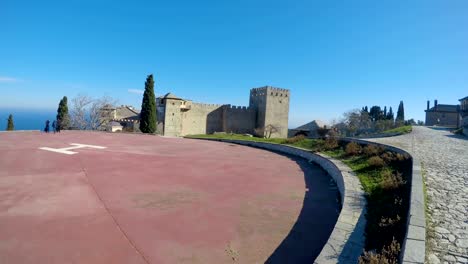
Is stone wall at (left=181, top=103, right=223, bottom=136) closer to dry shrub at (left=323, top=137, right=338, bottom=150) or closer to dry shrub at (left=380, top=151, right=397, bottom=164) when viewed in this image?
dry shrub at (left=323, top=137, right=338, bottom=150)

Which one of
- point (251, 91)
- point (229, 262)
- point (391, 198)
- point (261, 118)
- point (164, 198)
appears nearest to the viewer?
point (229, 262)

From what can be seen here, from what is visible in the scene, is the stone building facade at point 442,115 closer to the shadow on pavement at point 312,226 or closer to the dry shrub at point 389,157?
the dry shrub at point 389,157

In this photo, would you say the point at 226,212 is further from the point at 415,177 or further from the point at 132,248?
the point at 415,177

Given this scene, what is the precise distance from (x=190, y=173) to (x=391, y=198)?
568 cm

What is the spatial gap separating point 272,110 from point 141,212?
37.8 metres

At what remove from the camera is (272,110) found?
4225 centimetres

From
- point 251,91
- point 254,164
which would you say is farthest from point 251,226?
point 251,91

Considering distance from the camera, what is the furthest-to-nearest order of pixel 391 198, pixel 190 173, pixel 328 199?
pixel 190 173, pixel 328 199, pixel 391 198

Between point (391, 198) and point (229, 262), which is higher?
point (391, 198)

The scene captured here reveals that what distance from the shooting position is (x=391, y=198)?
5.57 meters

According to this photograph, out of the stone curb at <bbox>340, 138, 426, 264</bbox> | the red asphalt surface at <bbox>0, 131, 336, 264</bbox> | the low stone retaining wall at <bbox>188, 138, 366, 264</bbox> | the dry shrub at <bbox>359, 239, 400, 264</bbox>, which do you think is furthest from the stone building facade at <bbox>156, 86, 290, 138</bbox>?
the dry shrub at <bbox>359, 239, 400, 264</bbox>

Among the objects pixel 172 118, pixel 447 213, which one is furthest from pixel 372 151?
pixel 172 118

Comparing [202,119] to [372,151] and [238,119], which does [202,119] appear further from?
[372,151]

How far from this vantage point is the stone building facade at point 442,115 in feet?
180
